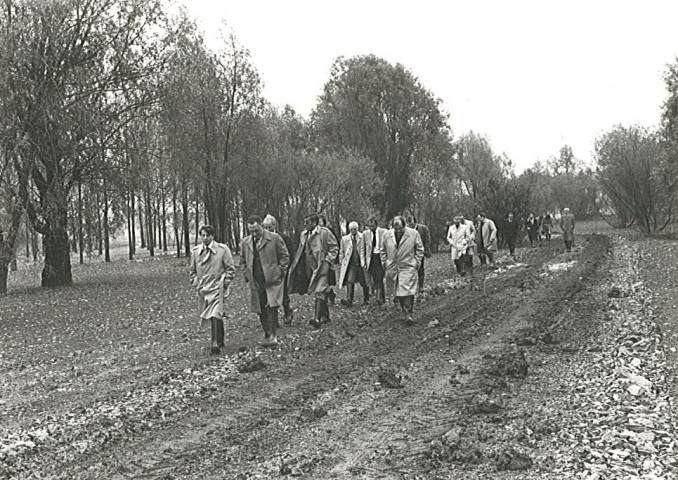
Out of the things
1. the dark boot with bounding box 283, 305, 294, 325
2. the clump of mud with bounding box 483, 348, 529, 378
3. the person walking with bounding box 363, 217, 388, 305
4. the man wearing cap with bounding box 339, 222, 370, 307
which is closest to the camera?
the clump of mud with bounding box 483, 348, 529, 378

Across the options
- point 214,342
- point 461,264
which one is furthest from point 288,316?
point 461,264

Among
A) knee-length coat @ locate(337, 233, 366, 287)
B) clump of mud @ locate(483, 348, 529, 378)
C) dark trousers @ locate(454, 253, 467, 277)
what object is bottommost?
clump of mud @ locate(483, 348, 529, 378)

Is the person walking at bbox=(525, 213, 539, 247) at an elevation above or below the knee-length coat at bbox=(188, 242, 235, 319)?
above

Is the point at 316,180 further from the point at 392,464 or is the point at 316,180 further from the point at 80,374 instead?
the point at 392,464

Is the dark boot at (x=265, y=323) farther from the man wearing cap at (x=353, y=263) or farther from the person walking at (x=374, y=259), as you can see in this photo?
the person walking at (x=374, y=259)

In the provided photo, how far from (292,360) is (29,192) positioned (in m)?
19.4

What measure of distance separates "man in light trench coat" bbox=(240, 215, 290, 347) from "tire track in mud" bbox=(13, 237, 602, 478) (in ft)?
3.27

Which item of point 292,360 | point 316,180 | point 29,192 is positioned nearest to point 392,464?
point 292,360

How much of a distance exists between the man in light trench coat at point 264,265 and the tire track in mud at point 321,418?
100 cm

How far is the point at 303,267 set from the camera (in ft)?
48.2

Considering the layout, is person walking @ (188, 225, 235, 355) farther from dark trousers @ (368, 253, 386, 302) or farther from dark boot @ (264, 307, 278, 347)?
dark trousers @ (368, 253, 386, 302)

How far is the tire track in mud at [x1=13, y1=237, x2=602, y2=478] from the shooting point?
6066 mm

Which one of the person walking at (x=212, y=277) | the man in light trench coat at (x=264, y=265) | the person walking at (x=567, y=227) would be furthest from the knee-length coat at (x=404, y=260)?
the person walking at (x=567, y=227)

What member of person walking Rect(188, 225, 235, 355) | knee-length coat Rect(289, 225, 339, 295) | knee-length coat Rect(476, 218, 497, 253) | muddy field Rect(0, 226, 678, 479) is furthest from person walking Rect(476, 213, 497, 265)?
person walking Rect(188, 225, 235, 355)
